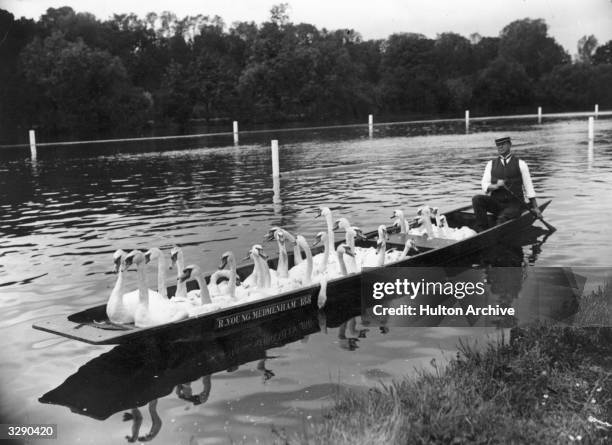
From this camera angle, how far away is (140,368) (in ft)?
34.2

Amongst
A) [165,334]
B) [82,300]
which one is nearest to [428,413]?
[165,334]

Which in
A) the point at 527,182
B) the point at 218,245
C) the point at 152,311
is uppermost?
the point at 527,182

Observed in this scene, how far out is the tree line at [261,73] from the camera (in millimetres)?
80688

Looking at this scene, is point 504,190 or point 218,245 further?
point 218,245

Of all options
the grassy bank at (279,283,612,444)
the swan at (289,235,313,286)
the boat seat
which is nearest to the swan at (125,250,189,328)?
the swan at (289,235,313,286)

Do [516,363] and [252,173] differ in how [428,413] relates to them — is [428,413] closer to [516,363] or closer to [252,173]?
[516,363]

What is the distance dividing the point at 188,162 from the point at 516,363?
36726mm

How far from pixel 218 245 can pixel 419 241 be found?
218 inches

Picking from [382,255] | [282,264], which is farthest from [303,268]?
[382,255]

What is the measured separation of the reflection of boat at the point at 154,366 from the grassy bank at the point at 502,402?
8.93 ft

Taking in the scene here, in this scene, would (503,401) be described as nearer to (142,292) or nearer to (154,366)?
(154,366)

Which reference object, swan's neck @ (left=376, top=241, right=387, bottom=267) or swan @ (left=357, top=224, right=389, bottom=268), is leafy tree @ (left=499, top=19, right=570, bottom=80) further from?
swan's neck @ (left=376, top=241, right=387, bottom=267)

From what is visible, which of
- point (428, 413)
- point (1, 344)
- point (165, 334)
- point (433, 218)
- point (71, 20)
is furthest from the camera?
Answer: point (71, 20)

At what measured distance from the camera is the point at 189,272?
38.1 ft
